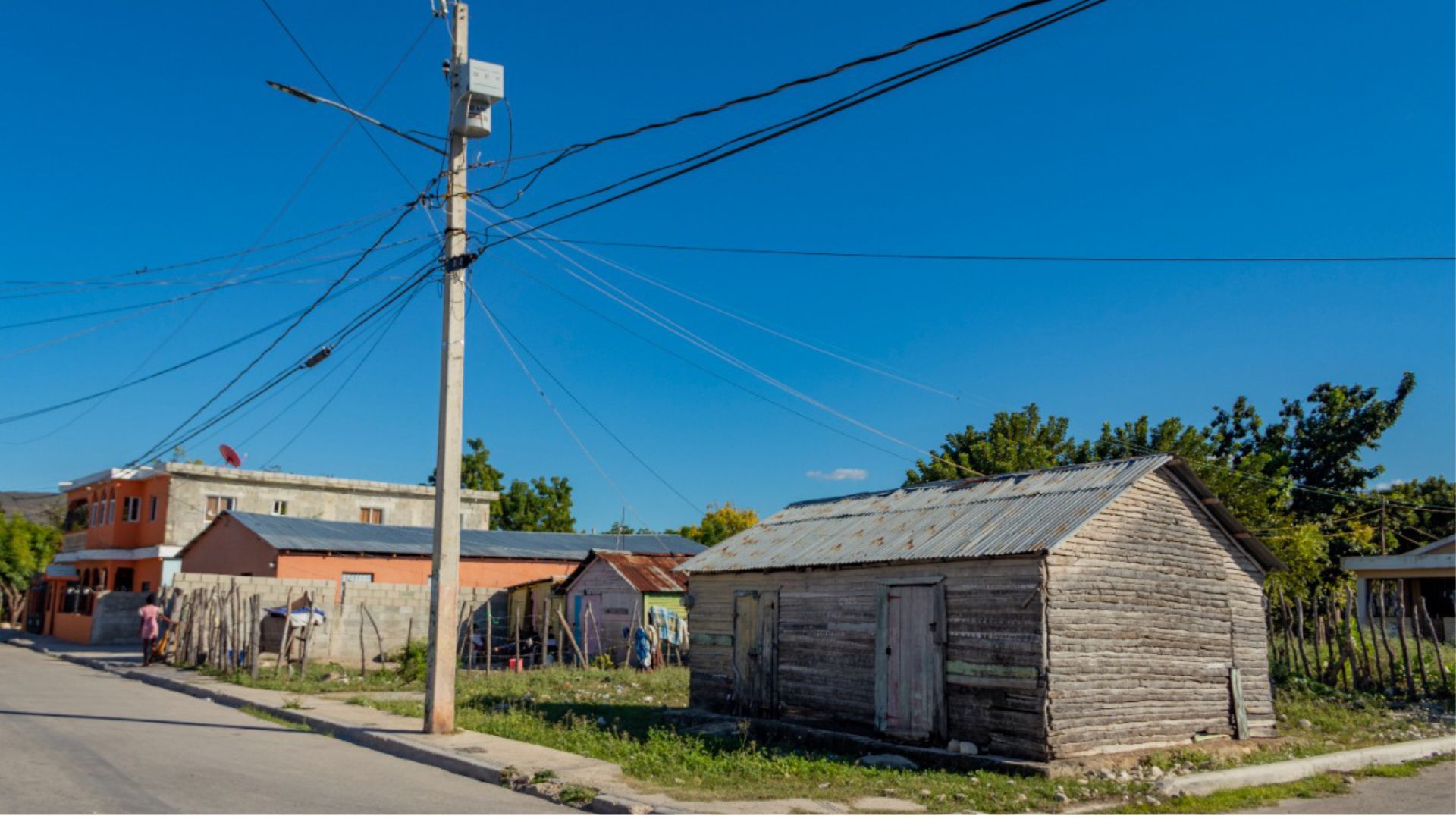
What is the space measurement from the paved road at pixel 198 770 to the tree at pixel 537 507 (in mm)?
49906

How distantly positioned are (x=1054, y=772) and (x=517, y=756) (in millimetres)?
6803

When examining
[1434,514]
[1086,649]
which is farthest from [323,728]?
[1434,514]

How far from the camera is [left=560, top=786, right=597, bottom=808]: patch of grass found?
11492 millimetres

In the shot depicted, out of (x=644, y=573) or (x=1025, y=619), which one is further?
(x=644, y=573)

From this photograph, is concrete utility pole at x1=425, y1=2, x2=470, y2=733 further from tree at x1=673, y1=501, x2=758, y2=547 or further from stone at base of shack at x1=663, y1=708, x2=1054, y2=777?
tree at x1=673, y1=501, x2=758, y2=547

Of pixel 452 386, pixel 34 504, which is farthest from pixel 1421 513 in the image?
pixel 34 504

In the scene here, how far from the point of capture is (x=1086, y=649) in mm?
14438

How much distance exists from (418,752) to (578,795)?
3.84m

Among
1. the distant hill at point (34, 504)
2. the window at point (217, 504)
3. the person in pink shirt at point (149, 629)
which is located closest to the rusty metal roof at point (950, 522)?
the person in pink shirt at point (149, 629)

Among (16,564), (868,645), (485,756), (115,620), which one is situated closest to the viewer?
(485,756)

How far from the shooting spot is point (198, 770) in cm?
1200

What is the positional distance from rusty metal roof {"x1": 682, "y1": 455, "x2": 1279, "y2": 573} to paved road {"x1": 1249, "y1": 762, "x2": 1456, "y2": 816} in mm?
4046

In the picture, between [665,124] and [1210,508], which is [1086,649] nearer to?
[1210,508]

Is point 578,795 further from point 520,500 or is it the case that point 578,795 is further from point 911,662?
point 520,500
